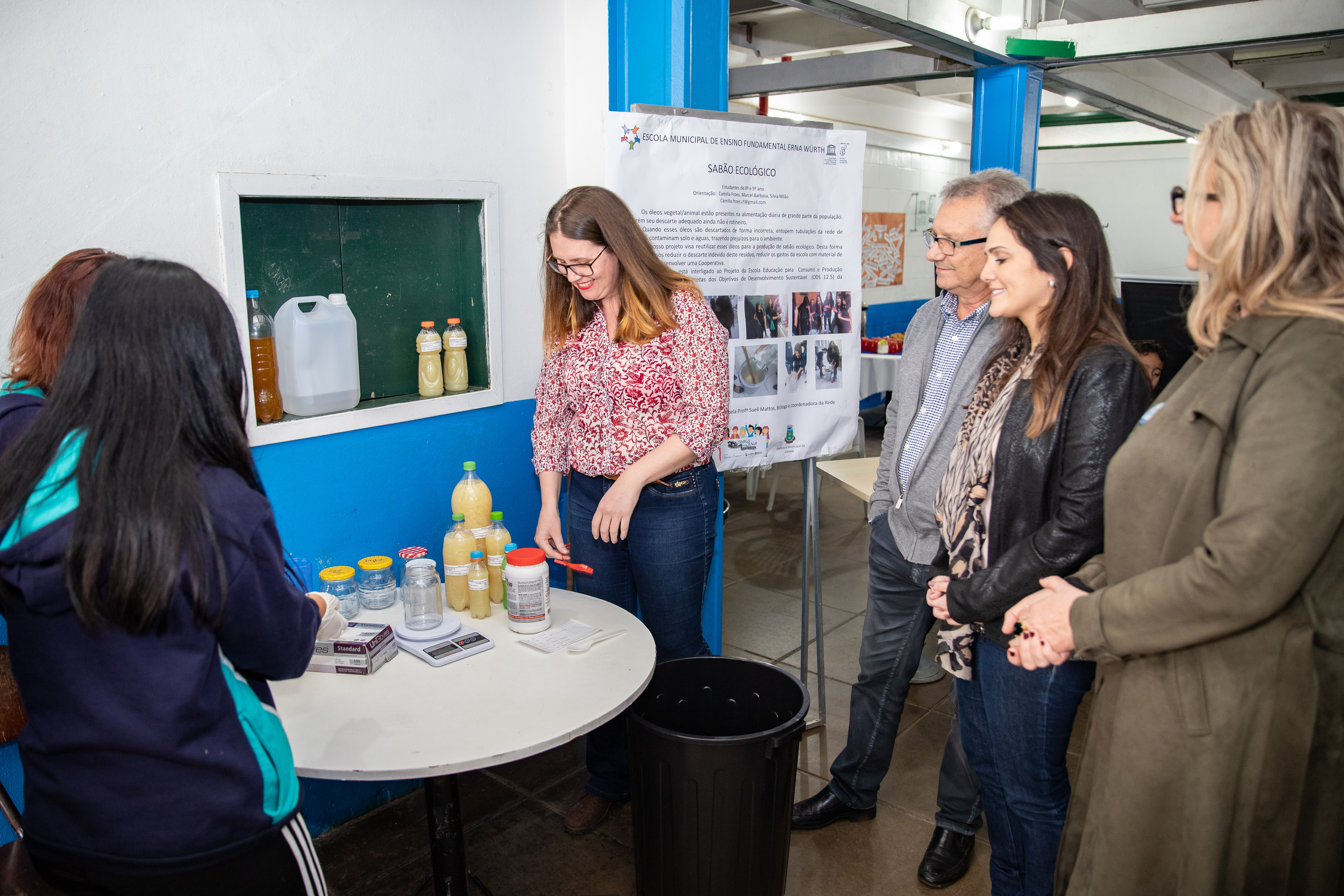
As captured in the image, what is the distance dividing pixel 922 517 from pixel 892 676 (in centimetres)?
49

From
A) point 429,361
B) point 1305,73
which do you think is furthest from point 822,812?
point 1305,73

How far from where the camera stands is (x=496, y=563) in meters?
2.02

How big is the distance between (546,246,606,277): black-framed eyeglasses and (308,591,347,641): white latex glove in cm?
92

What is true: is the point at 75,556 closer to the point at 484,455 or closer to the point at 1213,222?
the point at 1213,222

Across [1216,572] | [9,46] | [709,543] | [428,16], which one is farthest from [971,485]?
[9,46]

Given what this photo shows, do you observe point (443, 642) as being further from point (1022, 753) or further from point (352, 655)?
point (1022, 753)

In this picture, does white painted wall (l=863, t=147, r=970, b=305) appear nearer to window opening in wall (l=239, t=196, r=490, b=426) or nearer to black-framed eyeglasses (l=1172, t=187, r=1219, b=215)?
window opening in wall (l=239, t=196, r=490, b=426)

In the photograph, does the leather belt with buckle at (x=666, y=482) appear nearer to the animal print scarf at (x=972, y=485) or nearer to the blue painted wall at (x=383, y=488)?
the blue painted wall at (x=383, y=488)

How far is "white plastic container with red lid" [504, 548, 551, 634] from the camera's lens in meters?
1.86

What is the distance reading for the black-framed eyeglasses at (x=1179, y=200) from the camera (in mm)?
1298

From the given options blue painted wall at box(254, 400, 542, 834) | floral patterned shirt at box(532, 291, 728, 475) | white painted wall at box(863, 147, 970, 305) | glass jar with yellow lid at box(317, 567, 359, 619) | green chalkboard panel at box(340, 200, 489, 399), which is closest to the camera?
glass jar with yellow lid at box(317, 567, 359, 619)

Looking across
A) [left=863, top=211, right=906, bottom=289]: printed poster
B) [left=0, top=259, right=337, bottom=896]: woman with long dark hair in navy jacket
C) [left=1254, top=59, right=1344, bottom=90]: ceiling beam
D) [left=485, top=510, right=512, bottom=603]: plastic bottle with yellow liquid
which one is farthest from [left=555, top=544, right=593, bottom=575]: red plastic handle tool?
[left=1254, top=59, right=1344, bottom=90]: ceiling beam

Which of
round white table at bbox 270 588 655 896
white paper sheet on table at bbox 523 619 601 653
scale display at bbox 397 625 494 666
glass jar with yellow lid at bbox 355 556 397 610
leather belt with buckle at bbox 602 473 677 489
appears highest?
leather belt with buckle at bbox 602 473 677 489

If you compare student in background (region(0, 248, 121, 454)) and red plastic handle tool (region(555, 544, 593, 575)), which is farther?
red plastic handle tool (region(555, 544, 593, 575))
